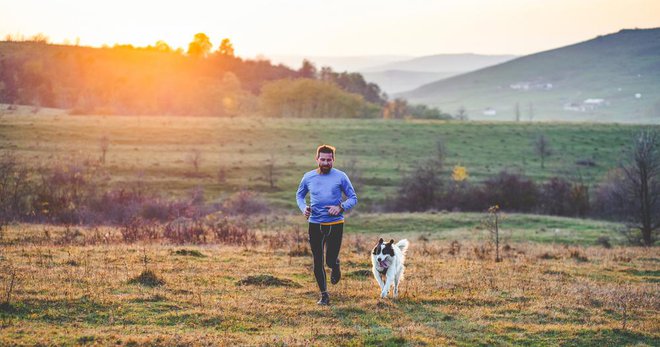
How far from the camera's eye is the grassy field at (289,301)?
10.1 metres

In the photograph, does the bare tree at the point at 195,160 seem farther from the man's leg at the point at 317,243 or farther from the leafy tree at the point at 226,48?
the leafy tree at the point at 226,48

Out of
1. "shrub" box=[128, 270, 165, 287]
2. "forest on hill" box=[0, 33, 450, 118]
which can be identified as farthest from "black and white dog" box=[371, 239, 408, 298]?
"forest on hill" box=[0, 33, 450, 118]

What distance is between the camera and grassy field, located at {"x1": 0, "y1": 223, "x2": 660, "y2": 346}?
33.0 feet

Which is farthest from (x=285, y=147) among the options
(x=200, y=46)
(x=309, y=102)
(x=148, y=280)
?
(x=200, y=46)

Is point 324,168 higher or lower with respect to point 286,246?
higher

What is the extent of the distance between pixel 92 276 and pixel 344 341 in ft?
22.8

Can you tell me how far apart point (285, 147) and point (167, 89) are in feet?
222

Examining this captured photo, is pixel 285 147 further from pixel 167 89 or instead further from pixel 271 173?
pixel 167 89

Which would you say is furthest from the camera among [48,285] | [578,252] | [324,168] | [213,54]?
[213,54]

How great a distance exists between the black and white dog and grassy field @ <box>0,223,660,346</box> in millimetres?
411

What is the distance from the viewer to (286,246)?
71.4ft

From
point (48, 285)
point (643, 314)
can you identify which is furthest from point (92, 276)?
point (643, 314)

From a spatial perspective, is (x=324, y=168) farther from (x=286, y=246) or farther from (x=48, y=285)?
(x=286, y=246)

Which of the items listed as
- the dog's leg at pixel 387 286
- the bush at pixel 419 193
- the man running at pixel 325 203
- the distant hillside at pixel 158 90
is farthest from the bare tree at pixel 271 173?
the man running at pixel 325 203
